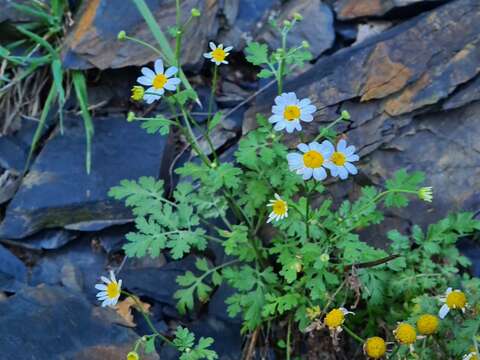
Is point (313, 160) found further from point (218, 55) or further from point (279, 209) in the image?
point (218, 55)

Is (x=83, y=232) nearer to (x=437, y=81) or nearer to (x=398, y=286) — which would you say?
(x=398, y=286)

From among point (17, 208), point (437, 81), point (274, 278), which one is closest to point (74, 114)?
point (17, 208)

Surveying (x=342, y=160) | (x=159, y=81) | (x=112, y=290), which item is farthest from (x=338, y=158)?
(x=112, y=290)

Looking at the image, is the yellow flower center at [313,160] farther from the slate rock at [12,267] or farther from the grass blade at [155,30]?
the slate rock at [12,267]

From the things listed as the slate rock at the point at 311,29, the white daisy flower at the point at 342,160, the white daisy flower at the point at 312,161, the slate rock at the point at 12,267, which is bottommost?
the slate rock at the point at 12,267

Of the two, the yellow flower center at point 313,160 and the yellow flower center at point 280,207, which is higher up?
the yellow flower center at point 313,160

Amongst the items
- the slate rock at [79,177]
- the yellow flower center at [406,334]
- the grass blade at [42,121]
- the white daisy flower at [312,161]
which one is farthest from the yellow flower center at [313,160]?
the grass blade at [42,121]

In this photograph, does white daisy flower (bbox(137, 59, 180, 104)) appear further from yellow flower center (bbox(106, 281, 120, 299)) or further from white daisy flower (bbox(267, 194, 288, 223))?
yellow flower center (bbox(106, 281, 120, 299))

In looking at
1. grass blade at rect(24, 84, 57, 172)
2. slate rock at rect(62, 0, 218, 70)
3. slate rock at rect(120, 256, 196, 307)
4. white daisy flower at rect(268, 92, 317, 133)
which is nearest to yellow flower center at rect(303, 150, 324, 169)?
white daisy flower at rect(268, 92, 317, 133)
